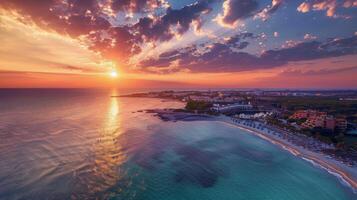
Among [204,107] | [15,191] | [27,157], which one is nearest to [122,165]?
[15,191]

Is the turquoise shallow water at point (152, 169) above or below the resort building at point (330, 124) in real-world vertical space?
below

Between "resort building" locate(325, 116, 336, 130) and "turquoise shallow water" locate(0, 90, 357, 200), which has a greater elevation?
"resort building" locate(325, 116, 336, 130)

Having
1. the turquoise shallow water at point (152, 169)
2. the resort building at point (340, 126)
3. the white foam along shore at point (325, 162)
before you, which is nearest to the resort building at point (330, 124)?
the resort building at point (340, 126)

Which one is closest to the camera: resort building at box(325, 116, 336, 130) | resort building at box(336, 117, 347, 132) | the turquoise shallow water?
the turquoise shallow water

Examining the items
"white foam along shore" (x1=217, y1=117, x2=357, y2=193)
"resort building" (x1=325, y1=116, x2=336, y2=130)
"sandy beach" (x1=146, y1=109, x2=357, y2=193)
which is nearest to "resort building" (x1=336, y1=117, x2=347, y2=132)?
"resort building" (x1=325, y1=116, x2=336, y2=130)

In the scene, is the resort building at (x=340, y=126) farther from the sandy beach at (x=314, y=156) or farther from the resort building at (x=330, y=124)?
the sandy beach at (x=314, y=156)

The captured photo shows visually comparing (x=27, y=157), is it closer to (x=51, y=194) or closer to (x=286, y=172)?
(x=51, y=194)

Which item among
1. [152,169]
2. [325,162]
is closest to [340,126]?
[325,162]

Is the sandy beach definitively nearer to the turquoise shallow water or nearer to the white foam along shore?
the white foam along shore

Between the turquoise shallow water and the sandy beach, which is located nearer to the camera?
the turquoise shallow water
